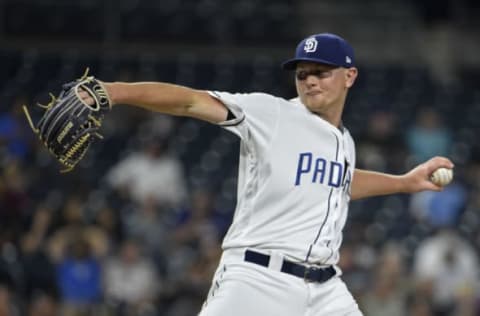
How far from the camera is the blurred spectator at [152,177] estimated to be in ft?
33.0

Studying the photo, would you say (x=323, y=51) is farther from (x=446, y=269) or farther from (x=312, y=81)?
(x=446, y=269)

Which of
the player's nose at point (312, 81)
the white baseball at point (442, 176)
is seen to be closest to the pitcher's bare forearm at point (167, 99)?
the player's nose at point (312, 81)

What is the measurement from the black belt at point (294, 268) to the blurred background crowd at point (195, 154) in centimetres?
376

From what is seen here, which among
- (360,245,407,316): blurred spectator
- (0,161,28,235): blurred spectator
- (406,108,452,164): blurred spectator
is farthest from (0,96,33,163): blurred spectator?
(406,108,452,164): blurred spectator

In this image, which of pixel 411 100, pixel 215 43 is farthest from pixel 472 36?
pixel 215 43

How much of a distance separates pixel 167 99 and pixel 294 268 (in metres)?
0.88

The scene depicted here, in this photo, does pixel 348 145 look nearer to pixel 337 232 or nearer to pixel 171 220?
pixel 337 232

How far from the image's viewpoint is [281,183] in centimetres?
427

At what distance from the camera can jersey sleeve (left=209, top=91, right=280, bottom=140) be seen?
4.22 meters

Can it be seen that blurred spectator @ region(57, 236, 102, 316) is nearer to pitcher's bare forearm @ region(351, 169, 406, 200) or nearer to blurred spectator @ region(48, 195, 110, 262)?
blurred spectator @ region(48, 195, 110, 262)

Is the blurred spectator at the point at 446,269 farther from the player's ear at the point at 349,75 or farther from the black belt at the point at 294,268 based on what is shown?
the black belt at the point at 294,268

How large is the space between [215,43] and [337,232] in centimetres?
877

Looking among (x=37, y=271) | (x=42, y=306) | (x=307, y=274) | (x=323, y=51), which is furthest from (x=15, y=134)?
(x=307, y=274)

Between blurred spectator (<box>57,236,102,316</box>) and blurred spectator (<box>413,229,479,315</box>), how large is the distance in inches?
104
